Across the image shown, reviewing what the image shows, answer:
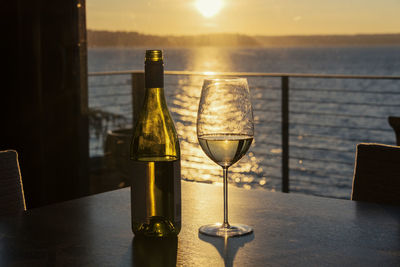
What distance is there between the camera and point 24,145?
252 centimetres

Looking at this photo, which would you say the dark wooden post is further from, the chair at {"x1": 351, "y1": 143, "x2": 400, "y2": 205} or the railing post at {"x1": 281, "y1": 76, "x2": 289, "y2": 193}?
the chair at {"x1": 351, "y1": 143, "x2": 400, "y2": 205}

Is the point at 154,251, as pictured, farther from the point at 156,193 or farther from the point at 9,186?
the point at 9,186

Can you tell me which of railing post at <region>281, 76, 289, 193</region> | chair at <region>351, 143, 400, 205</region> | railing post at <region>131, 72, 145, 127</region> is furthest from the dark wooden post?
chair at <region>351, 143, 400, 205</region>

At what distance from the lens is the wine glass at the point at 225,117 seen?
72cm

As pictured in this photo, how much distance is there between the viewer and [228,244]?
0.71m

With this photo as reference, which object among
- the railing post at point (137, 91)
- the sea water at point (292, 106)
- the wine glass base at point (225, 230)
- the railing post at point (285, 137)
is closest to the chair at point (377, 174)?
the sea water at point (292, 106)

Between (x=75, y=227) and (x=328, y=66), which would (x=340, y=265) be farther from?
(x=328, y=66)

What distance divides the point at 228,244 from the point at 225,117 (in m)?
0.16

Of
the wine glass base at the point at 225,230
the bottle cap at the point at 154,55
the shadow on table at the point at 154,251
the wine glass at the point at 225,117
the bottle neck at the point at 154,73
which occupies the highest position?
the bottle cap at the point at 154,55

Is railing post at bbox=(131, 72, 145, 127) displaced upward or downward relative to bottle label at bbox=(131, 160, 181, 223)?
upward

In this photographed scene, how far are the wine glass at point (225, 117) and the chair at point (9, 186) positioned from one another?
0.53 m

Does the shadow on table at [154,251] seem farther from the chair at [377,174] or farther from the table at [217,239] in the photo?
the chair at [377,174]

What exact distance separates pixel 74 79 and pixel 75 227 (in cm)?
179

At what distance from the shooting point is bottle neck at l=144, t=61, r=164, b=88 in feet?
2.41
